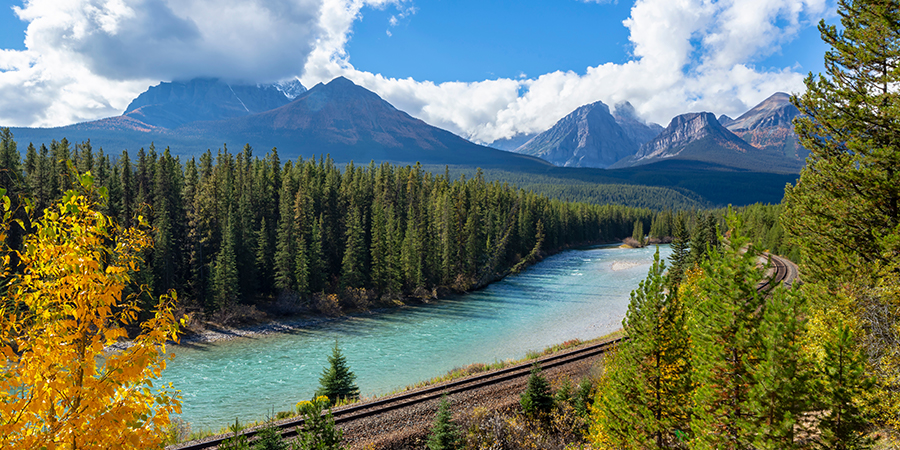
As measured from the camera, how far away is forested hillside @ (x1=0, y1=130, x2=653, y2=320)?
155ft

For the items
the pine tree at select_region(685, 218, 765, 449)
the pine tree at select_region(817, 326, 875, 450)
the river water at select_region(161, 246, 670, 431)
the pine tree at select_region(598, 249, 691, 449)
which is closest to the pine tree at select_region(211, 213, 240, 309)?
the river water at select_region(161, 246, 670, 431)

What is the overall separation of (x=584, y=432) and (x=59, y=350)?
62.2 feet


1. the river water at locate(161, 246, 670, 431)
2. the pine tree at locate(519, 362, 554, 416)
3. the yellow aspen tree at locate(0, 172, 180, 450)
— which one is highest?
the yellow aspen tree at locate(0, 172, 180, 450)

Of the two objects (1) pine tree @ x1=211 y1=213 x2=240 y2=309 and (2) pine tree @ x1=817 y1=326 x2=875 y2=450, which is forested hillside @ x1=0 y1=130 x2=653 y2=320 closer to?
(1) pine tree @ x1=211 y1=213 x2=240 y2=309

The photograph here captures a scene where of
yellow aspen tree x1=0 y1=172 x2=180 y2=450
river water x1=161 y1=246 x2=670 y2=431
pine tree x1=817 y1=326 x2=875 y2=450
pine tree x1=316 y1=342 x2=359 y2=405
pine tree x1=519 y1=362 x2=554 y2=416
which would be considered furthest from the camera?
river water x1=161 y1=246 x2=670 y2=431

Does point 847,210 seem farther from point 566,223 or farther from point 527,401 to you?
point 566,223

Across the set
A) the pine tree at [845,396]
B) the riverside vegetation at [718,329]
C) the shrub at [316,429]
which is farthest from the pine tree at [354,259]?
the pine tree at [845,396]

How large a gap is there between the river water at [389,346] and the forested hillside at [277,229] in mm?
7034

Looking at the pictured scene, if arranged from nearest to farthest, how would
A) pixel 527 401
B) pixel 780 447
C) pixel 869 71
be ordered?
pixel 780 447 < pixel 869 71 < pixel 527 401

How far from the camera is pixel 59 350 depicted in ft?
15.3

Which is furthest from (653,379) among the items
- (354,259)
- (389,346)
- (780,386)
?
(354,259)

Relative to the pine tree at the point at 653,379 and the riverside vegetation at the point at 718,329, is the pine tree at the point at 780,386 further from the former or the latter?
the pine tree at the point at 653,379

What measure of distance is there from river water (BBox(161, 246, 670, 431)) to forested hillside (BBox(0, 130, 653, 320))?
7034mm

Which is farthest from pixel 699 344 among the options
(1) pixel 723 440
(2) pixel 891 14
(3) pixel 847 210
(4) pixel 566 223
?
(4) pixel 566 223
